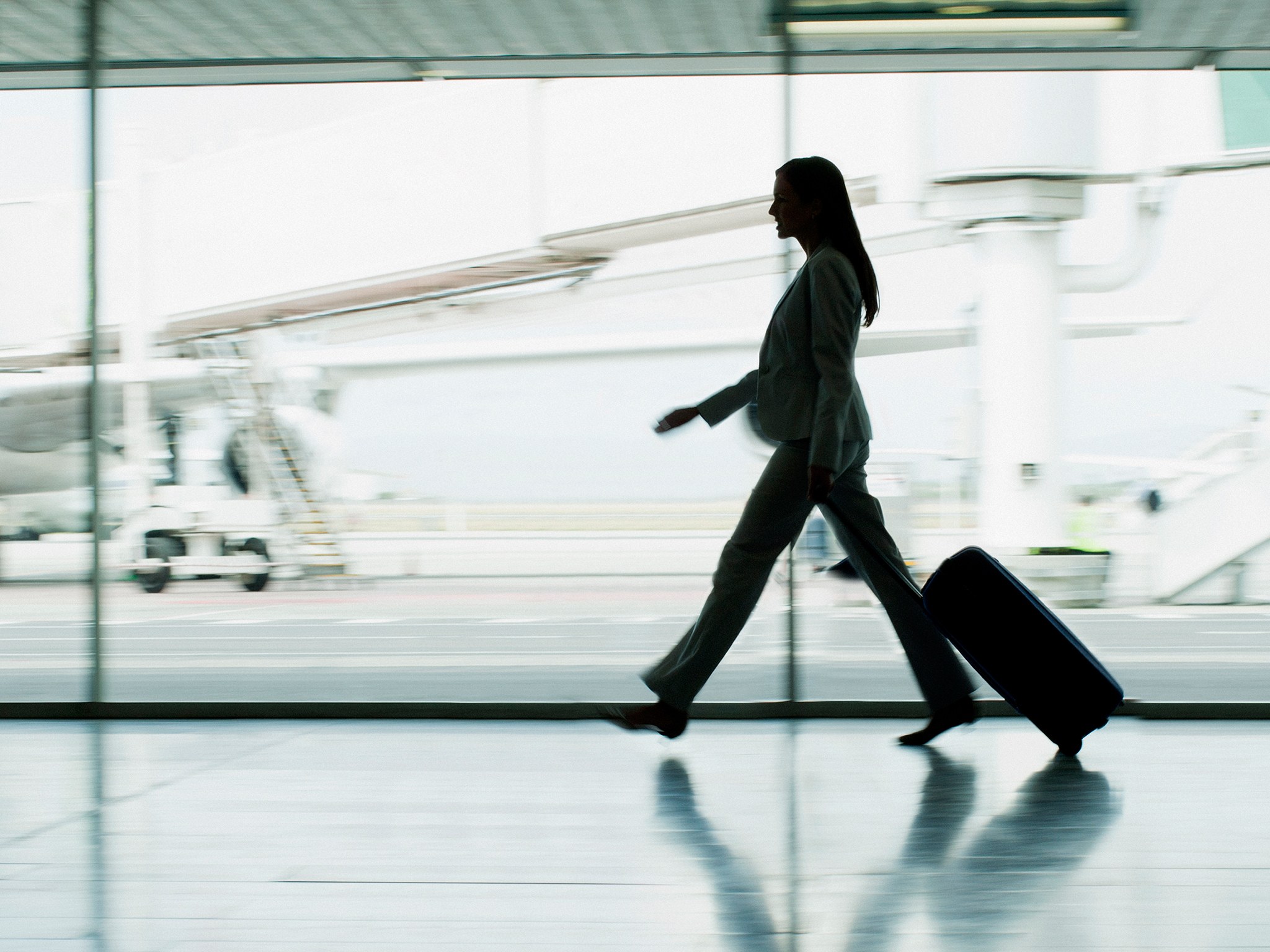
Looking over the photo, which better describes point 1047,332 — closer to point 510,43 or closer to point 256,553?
point 510,43

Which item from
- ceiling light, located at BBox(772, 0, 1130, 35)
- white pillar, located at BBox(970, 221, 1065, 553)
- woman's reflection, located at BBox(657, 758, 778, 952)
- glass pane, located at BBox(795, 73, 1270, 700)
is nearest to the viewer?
woman's reflection, located at BBox(657, 758, 778, 952)

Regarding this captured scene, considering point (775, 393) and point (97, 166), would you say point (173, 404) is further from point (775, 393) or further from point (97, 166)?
point (775, 393)

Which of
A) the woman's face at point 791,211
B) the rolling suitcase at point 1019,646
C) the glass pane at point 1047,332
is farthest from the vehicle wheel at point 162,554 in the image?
the rolling suitcase at point 1019,646

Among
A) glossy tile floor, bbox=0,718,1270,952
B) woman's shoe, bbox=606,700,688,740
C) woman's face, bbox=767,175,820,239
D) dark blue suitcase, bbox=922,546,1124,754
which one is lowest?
glossy tile floor, bbox=0,718,1270,952

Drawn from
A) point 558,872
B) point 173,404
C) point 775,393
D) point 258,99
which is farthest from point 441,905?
point 173,404

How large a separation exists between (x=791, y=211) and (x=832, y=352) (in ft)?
1.13

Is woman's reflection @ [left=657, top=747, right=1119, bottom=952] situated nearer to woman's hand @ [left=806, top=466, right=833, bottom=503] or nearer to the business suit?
the business suit

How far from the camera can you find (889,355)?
11.3 ft

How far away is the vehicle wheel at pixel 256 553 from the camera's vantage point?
32.1ft

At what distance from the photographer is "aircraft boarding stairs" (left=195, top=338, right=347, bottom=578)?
9.88 metres

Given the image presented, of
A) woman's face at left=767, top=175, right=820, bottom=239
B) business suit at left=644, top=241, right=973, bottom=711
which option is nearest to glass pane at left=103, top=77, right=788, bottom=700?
business suit at left=644, top=241, right=973, bottom=711

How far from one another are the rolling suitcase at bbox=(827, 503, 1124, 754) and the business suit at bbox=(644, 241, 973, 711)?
98 millimetres

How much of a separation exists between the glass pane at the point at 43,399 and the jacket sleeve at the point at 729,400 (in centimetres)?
172

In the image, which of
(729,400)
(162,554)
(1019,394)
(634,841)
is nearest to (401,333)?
(162,554)
